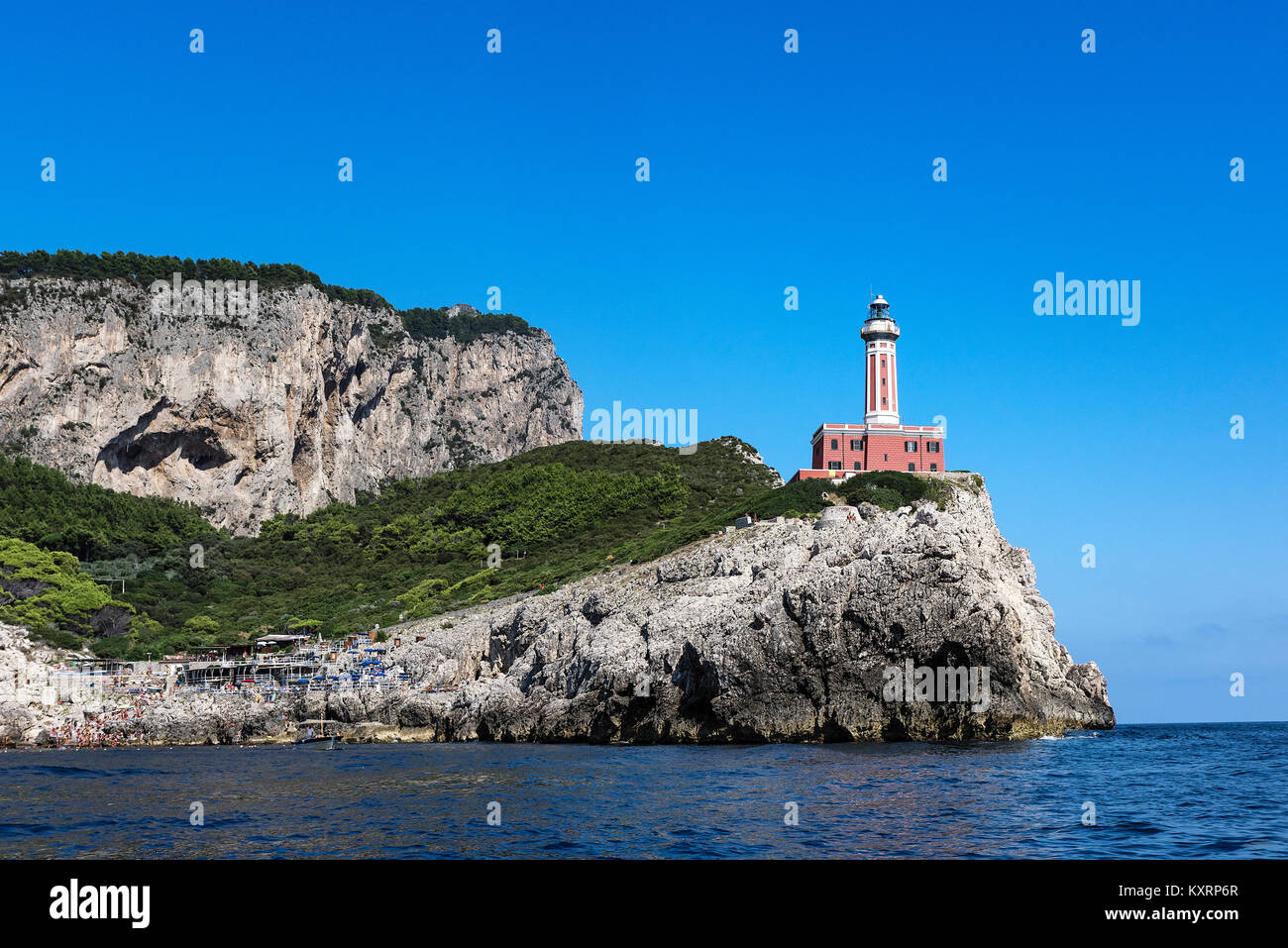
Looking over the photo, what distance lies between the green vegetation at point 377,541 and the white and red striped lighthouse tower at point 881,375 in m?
7.65

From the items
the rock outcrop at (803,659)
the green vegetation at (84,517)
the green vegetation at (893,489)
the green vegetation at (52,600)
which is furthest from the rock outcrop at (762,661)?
the green vegetation at (84,517)

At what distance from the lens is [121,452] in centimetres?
14125

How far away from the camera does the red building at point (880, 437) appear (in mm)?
90750

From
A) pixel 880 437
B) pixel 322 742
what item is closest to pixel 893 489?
pixel 880 437

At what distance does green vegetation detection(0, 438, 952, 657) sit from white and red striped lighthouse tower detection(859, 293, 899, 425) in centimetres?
765

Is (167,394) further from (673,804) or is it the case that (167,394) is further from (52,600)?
(673,804)

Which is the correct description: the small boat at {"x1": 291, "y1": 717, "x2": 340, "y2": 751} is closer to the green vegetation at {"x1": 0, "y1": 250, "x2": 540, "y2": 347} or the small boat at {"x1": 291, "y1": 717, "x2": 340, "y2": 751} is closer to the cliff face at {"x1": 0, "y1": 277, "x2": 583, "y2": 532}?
the cliff face at {"x1": 0, "y1": 277, "x2": 583, "y2": 532}

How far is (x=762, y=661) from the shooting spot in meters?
49.3

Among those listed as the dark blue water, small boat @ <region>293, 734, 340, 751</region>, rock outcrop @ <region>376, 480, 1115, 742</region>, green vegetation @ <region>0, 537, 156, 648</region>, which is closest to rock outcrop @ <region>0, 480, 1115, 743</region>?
rock outcrop @ <region>376, 480, 1115, 742</region>

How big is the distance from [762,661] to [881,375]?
1927 inches
